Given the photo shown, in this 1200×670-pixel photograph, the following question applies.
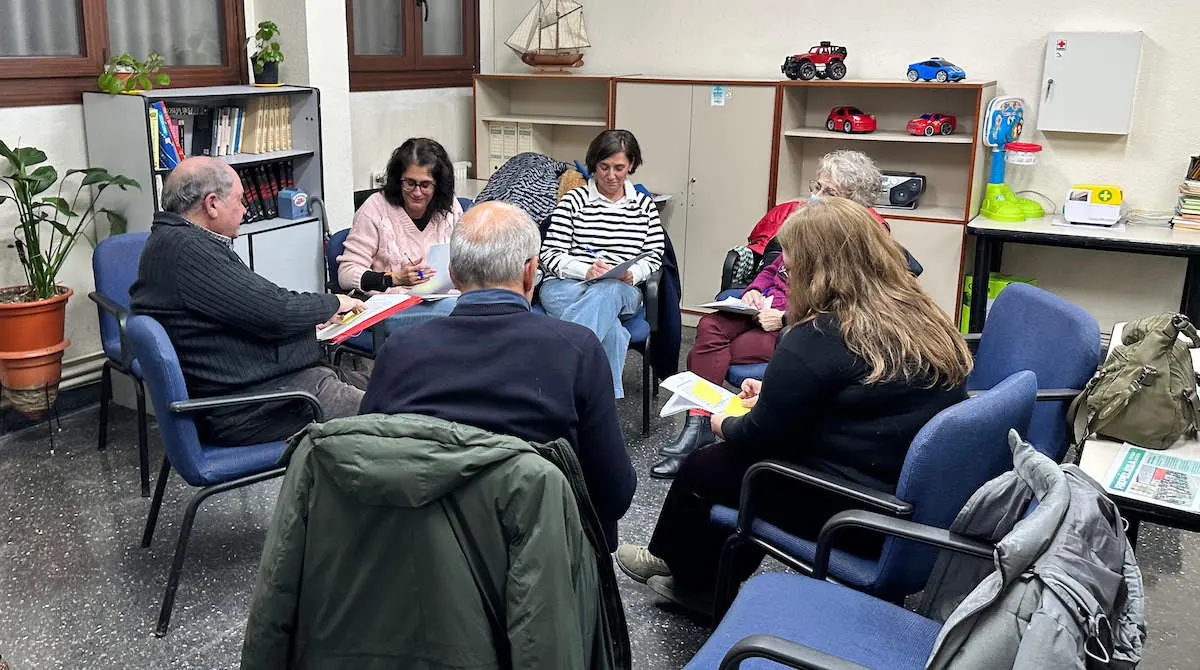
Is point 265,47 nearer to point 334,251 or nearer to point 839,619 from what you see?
point 334,251

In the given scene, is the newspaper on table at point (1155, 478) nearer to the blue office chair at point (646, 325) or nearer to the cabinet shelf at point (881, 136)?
the blue office chair at point (646, 325)

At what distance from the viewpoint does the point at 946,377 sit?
206 centimetres

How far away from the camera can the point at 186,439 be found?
253cm

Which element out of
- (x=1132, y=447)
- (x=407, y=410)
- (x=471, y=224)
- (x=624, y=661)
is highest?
(x=471, y=224)

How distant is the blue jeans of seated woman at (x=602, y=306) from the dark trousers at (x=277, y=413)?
3.44ft

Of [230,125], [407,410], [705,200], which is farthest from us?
[705,200]

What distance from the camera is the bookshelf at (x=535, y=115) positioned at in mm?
5945

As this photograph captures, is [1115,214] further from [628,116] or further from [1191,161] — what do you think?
[628,116]

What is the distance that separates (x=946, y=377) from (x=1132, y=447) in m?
0.45

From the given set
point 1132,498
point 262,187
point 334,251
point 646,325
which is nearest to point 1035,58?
point 646,325

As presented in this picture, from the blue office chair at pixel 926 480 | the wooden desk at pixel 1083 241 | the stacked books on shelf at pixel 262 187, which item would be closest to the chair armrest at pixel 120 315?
the stacked books on shelf at pixel 262 187

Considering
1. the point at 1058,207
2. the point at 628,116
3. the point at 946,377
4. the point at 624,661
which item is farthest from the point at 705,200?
the point at 624,661

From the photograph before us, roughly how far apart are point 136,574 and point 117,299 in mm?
1161

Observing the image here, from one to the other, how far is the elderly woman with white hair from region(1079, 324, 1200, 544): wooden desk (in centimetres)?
143
